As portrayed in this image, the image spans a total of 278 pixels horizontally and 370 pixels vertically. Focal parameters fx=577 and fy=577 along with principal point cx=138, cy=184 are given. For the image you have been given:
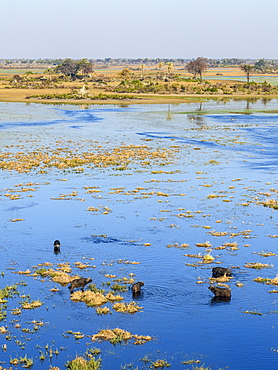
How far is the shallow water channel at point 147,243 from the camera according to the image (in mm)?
15445

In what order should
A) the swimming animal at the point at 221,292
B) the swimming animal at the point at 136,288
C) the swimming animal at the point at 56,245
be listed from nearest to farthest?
the swimming animal at the point at 221,292, the swimming animal at the point at 136,288, the swimming animal at the point at 56,245

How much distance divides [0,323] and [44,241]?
7950 millimetres

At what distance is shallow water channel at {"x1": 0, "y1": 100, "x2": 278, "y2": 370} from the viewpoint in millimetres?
15445

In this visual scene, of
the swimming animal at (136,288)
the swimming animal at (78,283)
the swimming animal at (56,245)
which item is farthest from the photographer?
the swimming animal at (56,245)

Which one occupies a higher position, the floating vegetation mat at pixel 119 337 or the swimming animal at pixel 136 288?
the swimming animal at pixel 136 288

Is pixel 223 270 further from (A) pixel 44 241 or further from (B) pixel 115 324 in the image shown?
(A) pixel 44 241

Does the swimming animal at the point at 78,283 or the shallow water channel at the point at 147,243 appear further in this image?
the swimming animal at the point at 78,283

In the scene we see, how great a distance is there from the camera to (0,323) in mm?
16297

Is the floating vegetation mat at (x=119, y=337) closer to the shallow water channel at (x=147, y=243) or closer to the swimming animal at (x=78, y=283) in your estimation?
the shallow water channel at (x=147, y=243)

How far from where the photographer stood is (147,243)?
925 inches

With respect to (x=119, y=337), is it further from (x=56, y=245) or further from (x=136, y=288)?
(x=56, y=245)

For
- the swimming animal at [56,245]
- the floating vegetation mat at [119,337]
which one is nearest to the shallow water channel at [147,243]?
the floating vegetation mat at [119,337]

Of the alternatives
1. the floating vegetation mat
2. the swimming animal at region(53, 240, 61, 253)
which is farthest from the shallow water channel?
the swimming animal at region(53, 240, 61, 253)

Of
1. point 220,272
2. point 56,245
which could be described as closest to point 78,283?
point 56,245
